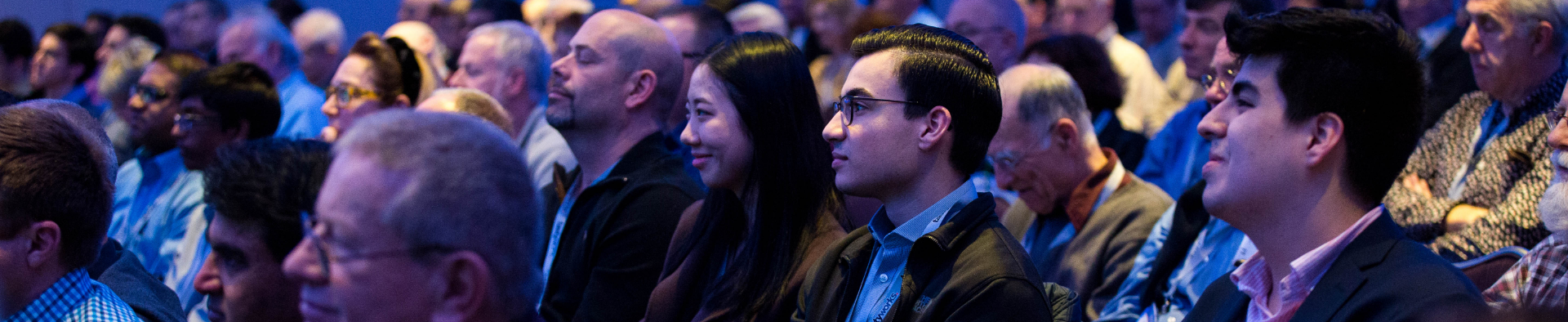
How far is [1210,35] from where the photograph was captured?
504cm

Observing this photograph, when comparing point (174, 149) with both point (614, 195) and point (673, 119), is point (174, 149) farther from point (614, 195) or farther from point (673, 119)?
point (614, 195)

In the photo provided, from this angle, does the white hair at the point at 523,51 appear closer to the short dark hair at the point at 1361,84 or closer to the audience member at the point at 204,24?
the short dark hair at the point at 1361,84

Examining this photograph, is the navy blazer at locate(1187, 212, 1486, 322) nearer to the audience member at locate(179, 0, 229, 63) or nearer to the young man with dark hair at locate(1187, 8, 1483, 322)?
the young man with dark hair at locate(1187, 8, 1483, 322)

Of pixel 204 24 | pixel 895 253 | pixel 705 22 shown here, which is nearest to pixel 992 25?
pixel 705 22

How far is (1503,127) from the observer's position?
3.45 metres

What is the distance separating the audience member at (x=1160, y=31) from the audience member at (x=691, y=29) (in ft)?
10.9

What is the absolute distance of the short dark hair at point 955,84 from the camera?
235cm

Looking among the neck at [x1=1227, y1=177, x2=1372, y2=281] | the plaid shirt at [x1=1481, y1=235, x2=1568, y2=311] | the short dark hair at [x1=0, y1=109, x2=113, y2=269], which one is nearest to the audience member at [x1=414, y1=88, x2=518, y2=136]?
the short dark hair at [x1=0, y1=109, x2=113, y2=269]

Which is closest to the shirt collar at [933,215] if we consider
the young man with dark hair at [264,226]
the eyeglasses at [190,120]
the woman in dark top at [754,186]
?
the woman in dark top at [754,186]

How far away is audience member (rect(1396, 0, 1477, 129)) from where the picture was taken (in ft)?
15.0

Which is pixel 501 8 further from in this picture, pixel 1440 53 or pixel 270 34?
pixel 1440 53

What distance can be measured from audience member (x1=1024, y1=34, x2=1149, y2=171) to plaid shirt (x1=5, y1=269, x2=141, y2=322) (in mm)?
3445

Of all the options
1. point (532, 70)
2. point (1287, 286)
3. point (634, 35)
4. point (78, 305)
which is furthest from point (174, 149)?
point (1287, 286)

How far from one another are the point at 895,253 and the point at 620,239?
3.44ft
